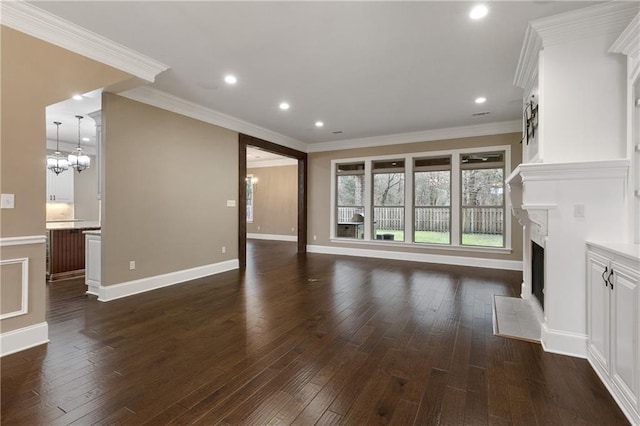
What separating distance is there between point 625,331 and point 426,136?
5.51 m

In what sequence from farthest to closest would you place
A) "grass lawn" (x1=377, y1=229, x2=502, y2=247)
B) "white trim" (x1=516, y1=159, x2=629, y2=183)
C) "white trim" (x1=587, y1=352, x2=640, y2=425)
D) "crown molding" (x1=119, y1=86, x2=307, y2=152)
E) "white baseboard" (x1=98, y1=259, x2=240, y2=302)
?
1. "grass lawn" (x1=377, y1=229, x2=502, y2=247)
2. "crown molding" (x1=119, y1=86, x2=307, y2=152)
3. "white baseboard" (x1=98, y1=259, x2=240, y2=302)
4. "white trim" (x1=516, y1=159, x2=629, y2=183)
5. "white trim" (x1=587, y1=352, x2=640, y2=425)

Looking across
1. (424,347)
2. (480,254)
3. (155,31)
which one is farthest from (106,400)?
(480,254)

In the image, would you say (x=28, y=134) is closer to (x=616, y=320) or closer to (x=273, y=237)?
(x=616, y=320)

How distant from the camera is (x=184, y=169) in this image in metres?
4.89

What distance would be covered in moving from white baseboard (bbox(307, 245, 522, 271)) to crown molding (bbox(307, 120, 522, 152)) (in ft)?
8.69

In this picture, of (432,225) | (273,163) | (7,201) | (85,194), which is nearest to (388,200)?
(432,225)

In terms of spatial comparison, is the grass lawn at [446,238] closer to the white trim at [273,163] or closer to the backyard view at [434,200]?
the backyard view at [434,200]

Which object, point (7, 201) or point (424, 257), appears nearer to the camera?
point (7, 201)

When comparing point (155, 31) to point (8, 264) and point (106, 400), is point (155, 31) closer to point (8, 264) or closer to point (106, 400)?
point (8, 264)

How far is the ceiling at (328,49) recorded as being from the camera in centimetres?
252

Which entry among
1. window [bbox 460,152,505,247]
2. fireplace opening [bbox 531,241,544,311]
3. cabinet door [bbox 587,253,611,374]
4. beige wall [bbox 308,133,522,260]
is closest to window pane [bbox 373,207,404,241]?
beige wall [bbox 308,133,522,260]

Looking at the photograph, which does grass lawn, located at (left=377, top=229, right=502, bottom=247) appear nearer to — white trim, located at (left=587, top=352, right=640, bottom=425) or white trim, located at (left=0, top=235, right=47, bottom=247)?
white trim, located at (left=587, top=352, right=640, bottom=425)

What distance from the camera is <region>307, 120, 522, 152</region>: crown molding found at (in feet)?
19.5

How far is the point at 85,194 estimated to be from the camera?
8320 mm
